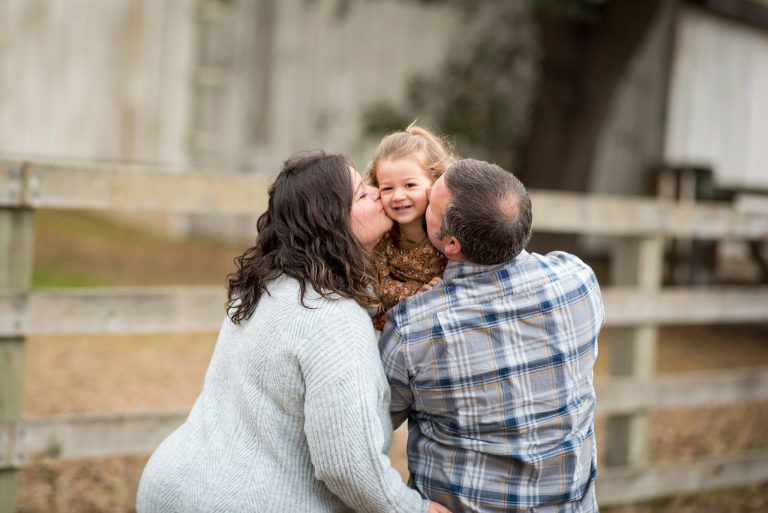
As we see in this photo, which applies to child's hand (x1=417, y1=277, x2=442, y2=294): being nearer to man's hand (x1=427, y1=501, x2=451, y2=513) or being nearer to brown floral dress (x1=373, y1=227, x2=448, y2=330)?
brown floral dress (x1=373, y1=227, x2=448, y2=330)

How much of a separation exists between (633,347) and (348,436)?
2.48 metres

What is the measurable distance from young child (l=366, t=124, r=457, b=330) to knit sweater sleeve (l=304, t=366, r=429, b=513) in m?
0.40

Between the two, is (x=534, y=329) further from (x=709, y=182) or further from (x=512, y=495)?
(x=709, y=182)

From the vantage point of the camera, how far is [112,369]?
595cm

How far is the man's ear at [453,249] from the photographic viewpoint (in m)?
1.90

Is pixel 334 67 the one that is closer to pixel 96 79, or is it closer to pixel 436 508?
pixel 96 79

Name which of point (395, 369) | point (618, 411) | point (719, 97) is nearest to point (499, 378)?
point (395, 369)

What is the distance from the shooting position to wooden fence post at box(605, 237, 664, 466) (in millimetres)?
3838

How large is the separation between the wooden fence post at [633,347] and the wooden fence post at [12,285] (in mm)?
2662

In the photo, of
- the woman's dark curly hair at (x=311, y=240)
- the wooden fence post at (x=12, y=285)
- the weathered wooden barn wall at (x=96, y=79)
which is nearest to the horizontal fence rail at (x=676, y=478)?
the woman's dark curly hair at (x=311, y=240)

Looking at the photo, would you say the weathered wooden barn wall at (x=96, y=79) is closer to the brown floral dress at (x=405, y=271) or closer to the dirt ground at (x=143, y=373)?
the dirt ground at (x=143, y=373)

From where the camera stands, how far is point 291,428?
1863mm

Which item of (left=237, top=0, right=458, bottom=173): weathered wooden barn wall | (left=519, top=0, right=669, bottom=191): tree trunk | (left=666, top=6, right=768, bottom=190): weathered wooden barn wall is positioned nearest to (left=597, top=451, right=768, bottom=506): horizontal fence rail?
(left=519, top=0, right=669, bottom=191): tree trunk

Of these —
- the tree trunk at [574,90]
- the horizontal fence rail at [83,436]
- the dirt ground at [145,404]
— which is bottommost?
the dirt ground at [145,404]
